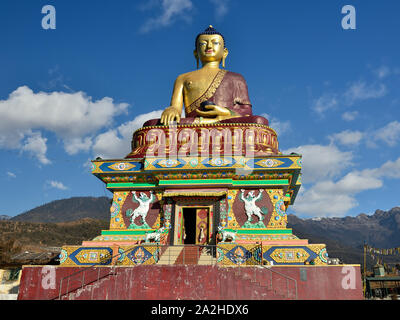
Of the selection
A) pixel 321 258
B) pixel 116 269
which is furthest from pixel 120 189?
pixel 321 258

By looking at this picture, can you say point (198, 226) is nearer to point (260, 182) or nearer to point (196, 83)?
point (260, 182)

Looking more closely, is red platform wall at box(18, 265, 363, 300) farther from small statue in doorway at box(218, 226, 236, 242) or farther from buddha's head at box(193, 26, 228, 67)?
buddha's head at box(193, 26, 228, 67)

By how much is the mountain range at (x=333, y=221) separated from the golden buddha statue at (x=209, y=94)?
96.7 meters

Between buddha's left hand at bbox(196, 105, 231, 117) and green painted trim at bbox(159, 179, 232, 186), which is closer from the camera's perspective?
green painted trim at bbox(159, 179, 232, 186)

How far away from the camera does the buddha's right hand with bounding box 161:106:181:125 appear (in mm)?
15328

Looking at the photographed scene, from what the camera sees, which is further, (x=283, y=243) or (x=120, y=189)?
(x=120, y=189)

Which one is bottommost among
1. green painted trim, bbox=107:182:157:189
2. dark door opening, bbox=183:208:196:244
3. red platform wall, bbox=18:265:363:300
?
red platform wall, bbox=18:265:363:300

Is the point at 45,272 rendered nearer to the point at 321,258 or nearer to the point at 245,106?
the point at 321,258

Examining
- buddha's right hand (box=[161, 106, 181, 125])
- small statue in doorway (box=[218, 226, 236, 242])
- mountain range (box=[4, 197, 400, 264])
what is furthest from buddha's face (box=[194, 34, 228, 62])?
mountain range (box=[4, 197, 400, 264])

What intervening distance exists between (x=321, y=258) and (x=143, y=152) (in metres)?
7.86

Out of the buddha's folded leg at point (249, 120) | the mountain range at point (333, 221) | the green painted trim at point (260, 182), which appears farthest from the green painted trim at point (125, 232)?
the mountain range at point (333, 221)

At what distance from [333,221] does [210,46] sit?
134m

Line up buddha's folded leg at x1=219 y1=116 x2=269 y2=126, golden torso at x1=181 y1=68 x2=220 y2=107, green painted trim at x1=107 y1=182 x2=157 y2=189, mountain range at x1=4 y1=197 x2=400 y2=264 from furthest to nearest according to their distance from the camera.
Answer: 1. mountain range at x1=4 y1=197 x2=400 y2=264
2. golden torso at x1=181 y1=68 x2=220 y2=107
3. buddha's folded leg at x1=219 y1=116 x2=269 y2=126
4. green painted trim at x1=107 y1=182 x2=157 y2=189
